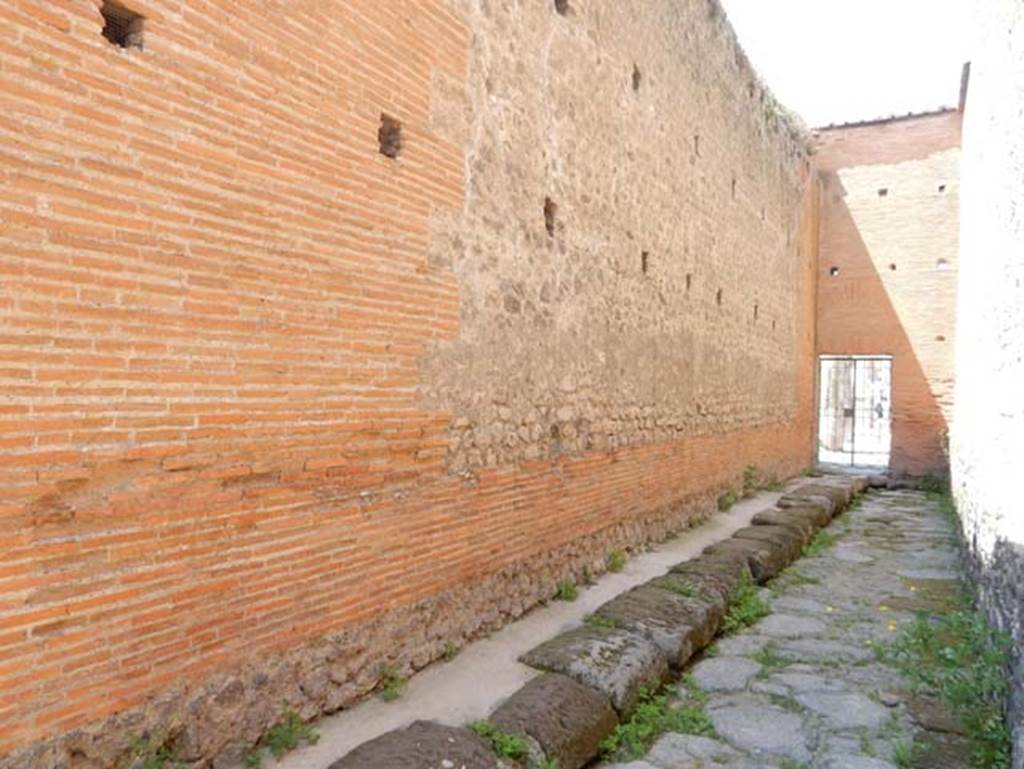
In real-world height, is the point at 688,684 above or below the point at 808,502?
below

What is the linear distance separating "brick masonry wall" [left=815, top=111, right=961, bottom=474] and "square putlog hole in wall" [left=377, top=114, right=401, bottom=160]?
39.9 ft

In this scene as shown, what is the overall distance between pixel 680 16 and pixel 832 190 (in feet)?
26.9

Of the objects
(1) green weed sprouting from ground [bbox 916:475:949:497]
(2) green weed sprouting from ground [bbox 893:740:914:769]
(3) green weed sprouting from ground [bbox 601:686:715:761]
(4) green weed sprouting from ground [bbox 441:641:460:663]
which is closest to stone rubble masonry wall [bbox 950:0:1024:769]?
(2) green weed sprouting from ground [bbox 893:740:914:769]

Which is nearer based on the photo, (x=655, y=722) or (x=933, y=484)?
(x=655, y=722)

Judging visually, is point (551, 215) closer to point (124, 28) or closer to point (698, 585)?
point (698, 585)

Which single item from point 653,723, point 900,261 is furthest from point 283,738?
point 900,261

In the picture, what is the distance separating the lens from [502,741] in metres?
2.91

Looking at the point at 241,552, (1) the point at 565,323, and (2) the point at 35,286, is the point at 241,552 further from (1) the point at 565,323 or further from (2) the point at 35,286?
(1) the point at 565,323

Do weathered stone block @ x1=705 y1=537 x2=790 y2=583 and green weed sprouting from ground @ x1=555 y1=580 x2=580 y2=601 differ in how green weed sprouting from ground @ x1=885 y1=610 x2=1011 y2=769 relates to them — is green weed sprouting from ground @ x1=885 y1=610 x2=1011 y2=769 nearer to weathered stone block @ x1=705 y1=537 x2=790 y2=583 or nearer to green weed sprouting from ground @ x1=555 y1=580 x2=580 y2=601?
weathered stone block @ x1=705 y1=537 x2=790 y2=583

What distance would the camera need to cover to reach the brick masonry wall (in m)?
12.9

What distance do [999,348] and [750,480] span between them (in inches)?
197

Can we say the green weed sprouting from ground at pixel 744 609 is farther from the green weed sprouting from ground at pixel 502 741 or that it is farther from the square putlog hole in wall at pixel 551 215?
the square putlog hole in wall at pixel 551 215

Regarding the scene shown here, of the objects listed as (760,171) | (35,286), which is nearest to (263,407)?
(35,286)

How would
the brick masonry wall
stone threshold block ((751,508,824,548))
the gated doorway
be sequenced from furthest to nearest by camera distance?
the gated doorway → the brick masonry wall → stone threshold block ((751,508,824,548))
